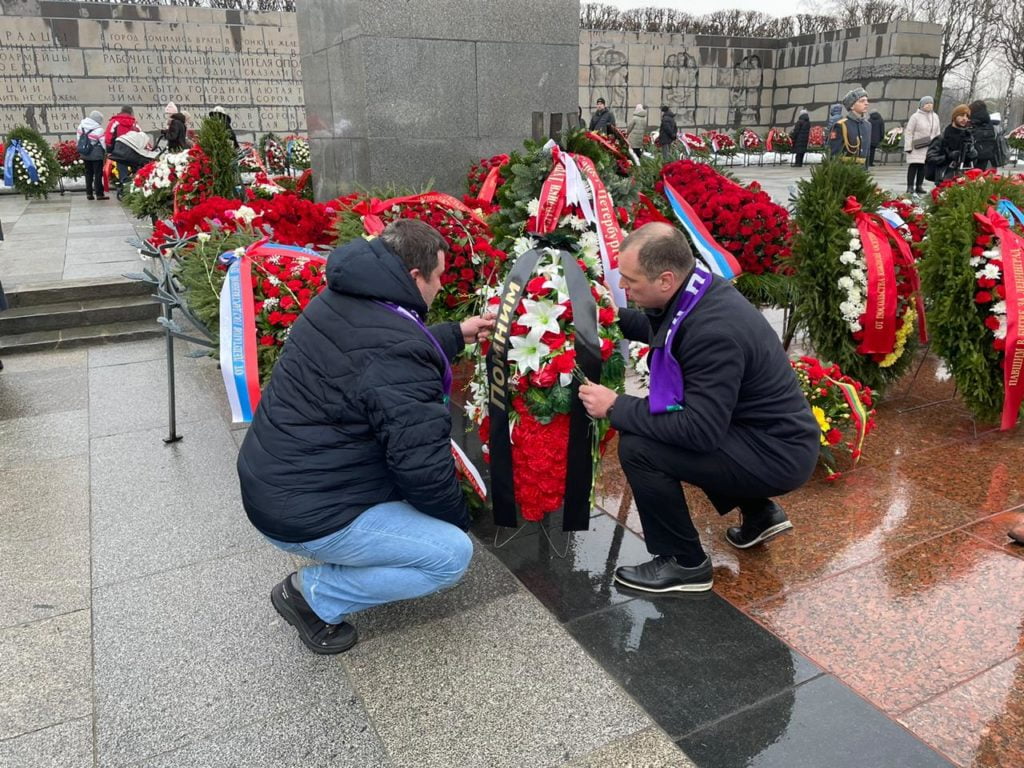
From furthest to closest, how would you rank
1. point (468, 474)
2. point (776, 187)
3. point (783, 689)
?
1. point (776, 187)
2. point (468, 474)
3. point (783, 689)

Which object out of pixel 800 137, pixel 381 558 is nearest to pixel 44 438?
pixel 381 558

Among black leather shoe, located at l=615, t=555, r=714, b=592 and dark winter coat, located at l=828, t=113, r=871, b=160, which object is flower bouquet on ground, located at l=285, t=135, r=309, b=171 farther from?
black leather shoe, located at l=615, t=555, r=714, b=592

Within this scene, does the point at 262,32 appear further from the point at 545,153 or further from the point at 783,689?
the point at 783,689

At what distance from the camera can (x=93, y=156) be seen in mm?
16188

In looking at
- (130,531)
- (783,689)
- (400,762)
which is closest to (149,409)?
(130,531)

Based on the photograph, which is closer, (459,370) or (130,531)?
(130,531)

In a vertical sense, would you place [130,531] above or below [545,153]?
below

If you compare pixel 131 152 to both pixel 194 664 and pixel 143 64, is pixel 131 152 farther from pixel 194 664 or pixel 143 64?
pixel 194 664

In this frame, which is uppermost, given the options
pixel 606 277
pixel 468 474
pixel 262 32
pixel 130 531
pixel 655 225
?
pixel 262 32

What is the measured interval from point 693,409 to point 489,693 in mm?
1145

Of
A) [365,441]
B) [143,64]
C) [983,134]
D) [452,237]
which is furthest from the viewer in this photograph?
[143,64]

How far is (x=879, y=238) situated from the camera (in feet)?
15.0

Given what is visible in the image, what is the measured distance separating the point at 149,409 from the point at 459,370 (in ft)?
7.13

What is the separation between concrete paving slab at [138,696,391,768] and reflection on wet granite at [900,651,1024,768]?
5.21ft
